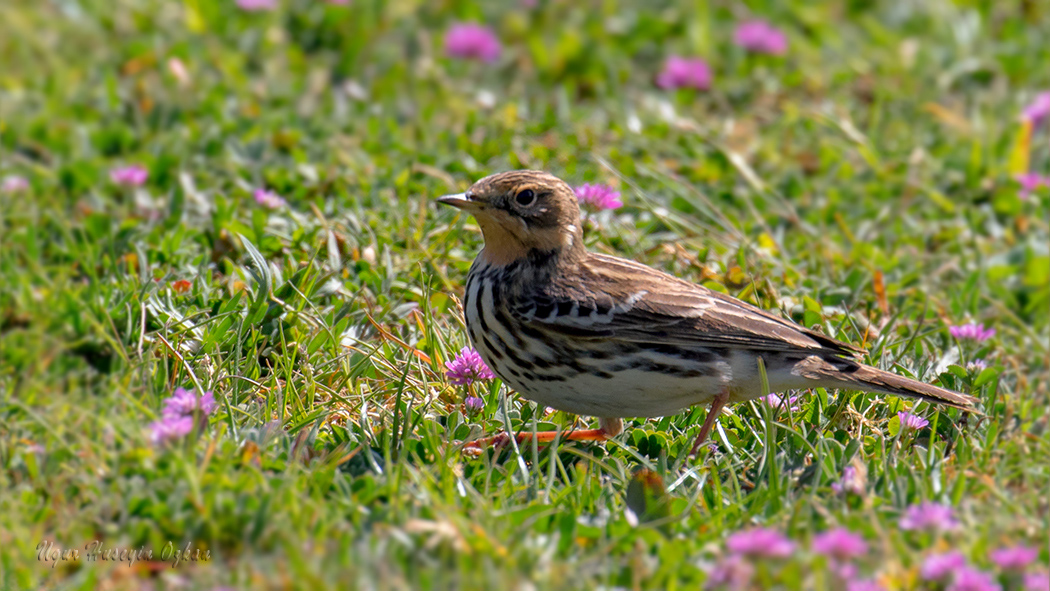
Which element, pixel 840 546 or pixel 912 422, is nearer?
pixel 840 546

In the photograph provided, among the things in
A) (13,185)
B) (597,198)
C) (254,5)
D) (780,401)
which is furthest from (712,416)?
(254,5)

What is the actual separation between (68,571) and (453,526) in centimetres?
133

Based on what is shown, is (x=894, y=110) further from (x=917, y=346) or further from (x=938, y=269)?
(x=917, y=346)

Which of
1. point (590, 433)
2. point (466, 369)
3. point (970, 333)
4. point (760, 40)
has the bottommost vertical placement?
point (590, 433)

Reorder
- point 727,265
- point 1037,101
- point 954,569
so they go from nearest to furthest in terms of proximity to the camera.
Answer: point 954,569 < point 727,265 < point 1037,101

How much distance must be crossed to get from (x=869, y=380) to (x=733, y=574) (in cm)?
159

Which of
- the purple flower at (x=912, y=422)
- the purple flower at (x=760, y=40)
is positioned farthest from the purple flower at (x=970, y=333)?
the purple flower at (x=760, y=40)

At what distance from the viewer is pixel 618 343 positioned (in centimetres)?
554

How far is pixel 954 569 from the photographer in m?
4.24

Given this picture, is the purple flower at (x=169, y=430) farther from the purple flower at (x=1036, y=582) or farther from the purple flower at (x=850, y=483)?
the purple flower at (x=1036, y=582)

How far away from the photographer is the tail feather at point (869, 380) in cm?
547

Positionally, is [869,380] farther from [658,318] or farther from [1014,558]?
[1014,558]

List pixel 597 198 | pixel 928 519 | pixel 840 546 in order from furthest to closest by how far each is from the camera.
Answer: pixel 597 198 → pixel 928 519 → pixel 840 546

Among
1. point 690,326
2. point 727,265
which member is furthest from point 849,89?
point 690,326
